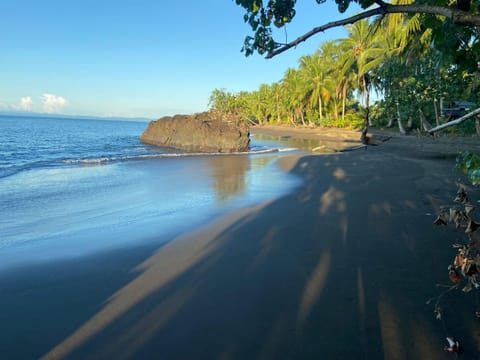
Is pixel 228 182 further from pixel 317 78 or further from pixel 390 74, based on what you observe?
pixel 317 78

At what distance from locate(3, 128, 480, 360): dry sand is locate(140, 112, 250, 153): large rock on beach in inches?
776

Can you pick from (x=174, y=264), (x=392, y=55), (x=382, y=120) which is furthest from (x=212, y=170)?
(x=382, y=120)

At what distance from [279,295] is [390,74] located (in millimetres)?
24916

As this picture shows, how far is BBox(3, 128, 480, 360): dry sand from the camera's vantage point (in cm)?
276

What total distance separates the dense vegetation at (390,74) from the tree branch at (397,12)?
0.19 m

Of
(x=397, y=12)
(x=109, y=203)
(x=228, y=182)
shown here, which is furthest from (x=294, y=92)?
(x=397, y=12)

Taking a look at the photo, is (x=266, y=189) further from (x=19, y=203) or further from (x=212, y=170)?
(x=19, y=203)

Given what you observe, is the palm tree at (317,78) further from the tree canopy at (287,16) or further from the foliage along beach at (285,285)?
the tree canopy at (287,16)

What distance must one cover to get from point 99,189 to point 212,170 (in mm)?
5334

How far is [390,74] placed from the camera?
78.7 feet

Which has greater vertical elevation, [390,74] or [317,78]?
[317,78]

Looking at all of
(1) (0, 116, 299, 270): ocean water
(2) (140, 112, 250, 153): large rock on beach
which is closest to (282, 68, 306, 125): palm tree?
(2) (140, 112, 250, 153): large rock on beach

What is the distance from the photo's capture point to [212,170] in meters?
14.5

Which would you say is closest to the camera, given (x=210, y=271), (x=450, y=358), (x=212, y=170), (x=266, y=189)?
(x=450, y=358)
